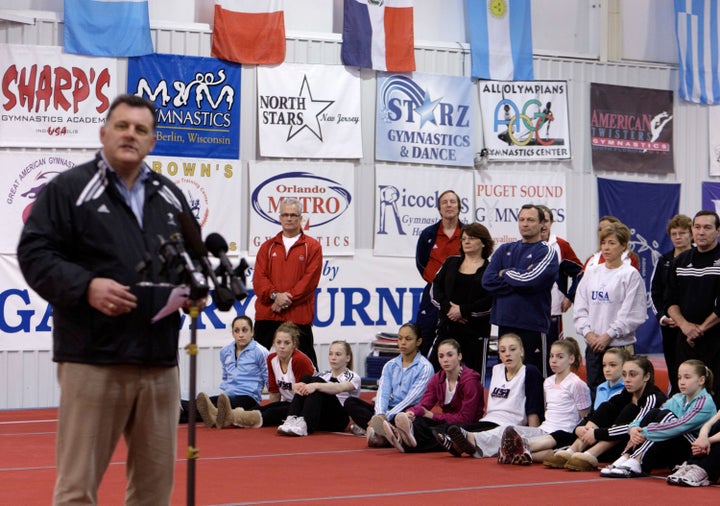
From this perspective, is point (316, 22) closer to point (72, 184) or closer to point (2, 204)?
point (2, 204)

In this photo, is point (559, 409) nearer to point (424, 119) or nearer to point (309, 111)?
point (309, 111)

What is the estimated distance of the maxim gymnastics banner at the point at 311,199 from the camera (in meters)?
12.8

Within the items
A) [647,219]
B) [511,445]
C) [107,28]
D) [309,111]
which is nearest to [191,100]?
[107,28]

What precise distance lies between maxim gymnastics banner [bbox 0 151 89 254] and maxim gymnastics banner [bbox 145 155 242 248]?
3.74 ft

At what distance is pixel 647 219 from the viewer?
14.9 metres

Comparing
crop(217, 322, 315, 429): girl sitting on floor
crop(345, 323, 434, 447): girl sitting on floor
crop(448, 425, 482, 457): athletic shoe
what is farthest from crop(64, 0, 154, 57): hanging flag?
crop(448, 425, 482, 457): athletic shoe

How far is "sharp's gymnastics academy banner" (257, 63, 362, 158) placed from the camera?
12.8 meters

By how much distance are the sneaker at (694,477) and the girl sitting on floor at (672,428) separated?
248 mm

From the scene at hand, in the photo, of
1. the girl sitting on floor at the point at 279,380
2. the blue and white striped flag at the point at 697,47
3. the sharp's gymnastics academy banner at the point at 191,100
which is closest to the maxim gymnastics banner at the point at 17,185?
the sharp's gymnastics academy banner at the point at 191,100

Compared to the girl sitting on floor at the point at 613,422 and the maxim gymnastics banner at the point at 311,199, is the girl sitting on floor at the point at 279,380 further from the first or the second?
the maxim gymnastics banner at the point at 311,199

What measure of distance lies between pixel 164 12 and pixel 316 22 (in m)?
1.77

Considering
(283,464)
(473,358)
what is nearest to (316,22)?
(473,358)

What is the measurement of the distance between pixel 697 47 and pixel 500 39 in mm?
2722

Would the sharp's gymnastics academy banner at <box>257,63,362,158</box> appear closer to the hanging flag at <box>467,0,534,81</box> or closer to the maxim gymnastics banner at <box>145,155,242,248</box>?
the maxim gymnastics banner at <box>145,155,242,248</box>
